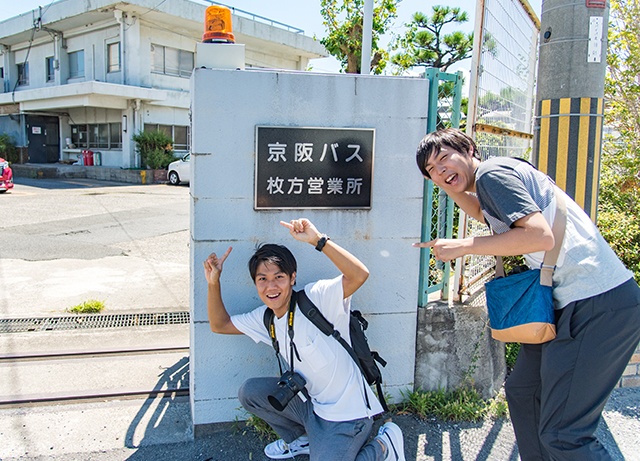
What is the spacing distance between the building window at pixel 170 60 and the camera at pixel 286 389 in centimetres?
2016

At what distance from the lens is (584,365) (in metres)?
2.01

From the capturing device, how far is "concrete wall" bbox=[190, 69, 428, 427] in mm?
2754

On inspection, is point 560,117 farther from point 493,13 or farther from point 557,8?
point 493,13

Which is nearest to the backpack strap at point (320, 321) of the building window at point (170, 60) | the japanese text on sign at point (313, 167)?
the japanese text on sign at point (313, 167)

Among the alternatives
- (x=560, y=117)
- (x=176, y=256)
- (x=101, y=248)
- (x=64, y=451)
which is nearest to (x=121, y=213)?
→ (x=101, y=248)

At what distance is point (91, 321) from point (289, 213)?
2869 mm

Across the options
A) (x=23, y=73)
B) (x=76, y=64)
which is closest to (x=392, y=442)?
(x=76, y=64)

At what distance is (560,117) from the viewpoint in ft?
10.3

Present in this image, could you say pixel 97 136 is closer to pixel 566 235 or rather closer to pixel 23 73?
pixel 23 73

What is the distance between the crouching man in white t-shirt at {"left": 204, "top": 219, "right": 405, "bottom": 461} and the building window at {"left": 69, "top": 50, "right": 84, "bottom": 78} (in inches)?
871

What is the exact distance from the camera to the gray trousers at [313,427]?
93.9 inches

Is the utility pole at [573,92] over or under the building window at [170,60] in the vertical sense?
under

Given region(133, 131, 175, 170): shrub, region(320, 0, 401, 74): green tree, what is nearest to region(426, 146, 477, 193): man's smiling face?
region(320, 0, 401, 74): green tree

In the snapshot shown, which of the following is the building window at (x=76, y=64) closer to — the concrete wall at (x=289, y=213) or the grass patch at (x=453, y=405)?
the concrete wall at (x=289, y=213)
